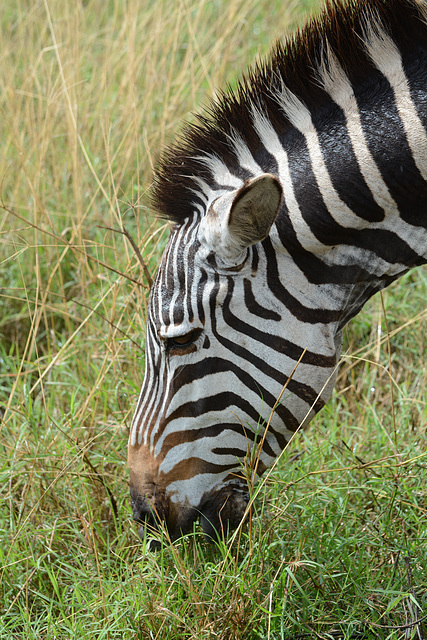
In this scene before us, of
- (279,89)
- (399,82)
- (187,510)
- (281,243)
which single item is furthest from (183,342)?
(399,82)

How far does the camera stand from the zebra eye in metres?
2.58

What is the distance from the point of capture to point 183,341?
2.60 metres

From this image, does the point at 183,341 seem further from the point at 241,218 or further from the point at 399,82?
the point at 399,82

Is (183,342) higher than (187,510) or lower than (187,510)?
higher

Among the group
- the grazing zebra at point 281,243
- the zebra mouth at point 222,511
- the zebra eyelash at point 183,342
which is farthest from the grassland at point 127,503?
the zebra eyelash at point 183,342

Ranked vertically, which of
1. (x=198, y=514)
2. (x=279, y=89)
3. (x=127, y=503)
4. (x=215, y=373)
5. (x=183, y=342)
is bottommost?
(x=127, y=503)

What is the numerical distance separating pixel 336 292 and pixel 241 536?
1.14 metres

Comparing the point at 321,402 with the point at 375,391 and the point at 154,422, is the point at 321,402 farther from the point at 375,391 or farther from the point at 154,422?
the point at 375,391

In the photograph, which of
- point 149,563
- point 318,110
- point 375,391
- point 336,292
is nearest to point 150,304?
point 336,292

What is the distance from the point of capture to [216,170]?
8.84 ft

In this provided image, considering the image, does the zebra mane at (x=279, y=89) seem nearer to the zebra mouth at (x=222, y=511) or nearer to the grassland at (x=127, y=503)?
the grassland at (x=127, y=503)

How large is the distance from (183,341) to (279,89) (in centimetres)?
103

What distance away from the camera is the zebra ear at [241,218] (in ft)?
7.54

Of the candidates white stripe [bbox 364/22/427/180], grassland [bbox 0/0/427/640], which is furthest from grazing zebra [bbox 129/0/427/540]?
grassland [bbox 0/0/427/640]
